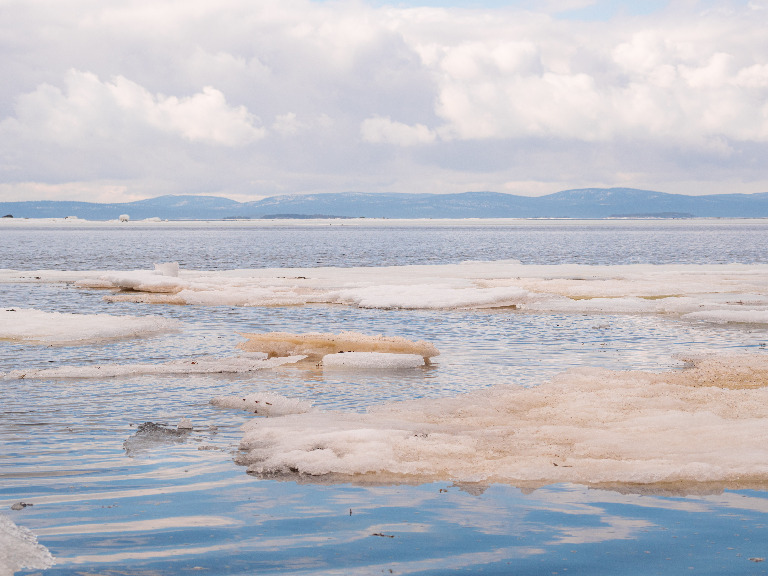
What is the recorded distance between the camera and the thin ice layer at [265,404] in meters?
11.3

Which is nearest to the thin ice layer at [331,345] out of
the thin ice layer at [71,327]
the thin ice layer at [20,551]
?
the thin ice layer at [71,327]

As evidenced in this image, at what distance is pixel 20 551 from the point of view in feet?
20.2

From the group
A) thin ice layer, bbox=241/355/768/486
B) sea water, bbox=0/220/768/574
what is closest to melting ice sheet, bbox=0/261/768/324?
sea water, bbox=0/220/768/574

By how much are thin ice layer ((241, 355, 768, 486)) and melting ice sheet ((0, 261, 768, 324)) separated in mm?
11411

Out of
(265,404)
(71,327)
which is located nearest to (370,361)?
(265,404)

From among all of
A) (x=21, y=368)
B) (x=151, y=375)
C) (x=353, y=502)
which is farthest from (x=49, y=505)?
(x=21, y=368)

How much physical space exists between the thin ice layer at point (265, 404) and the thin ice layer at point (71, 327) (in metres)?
7.67

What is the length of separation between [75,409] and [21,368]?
4.15 m

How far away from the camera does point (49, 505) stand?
7.36 metres

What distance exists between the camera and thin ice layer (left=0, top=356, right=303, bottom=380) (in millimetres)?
13883

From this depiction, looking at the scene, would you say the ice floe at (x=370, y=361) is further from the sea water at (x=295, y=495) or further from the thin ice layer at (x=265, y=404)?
the thin ice layer at (x=265, y=404)

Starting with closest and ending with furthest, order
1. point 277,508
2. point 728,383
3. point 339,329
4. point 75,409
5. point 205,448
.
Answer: point 277,508 < point 205,448 < point 75,409 < point 728,383 < point 339,329

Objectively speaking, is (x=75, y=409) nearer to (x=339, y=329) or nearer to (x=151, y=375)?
(x=151, y=375)

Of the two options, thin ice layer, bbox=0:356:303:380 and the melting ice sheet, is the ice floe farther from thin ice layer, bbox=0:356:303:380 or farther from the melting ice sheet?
the melting ice sheet
